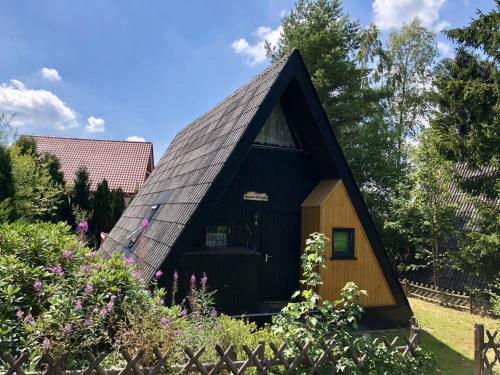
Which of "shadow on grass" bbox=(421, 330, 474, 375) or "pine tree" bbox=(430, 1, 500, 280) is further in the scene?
"pine tree" bbox=(430, 1, 500, 280)

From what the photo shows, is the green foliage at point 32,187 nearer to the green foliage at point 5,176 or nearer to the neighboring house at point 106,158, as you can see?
the green foliage at point 5,176

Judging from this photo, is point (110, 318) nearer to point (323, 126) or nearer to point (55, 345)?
point (55, 345)

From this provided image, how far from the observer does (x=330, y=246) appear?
28.3ft

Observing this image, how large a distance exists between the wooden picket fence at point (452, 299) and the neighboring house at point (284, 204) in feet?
17.8

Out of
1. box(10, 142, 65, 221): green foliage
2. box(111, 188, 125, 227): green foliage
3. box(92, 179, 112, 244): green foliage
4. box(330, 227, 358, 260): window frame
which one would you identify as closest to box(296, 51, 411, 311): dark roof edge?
box(330, 227, 358, 260): window frame

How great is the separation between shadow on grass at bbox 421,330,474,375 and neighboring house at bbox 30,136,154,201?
2579cm

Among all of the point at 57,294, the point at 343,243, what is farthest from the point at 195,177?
the point at 57,294

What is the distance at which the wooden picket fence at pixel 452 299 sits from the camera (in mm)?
12943

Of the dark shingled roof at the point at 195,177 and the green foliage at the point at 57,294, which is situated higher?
the dark shingled roof at the point at 195,177

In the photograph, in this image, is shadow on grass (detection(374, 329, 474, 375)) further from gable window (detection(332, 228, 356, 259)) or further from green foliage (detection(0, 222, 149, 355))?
green foliage (detection(0, 222, 149, 355))

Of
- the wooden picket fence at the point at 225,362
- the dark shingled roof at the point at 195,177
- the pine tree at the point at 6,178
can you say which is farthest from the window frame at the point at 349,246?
the pine tree at the point at 6,178

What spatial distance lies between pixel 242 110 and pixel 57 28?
18.9ft

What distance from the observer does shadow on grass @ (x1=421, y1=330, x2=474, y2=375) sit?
22.7 feet

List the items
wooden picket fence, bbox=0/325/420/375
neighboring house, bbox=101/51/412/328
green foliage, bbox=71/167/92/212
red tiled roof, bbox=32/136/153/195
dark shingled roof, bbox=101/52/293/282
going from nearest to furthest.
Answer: wooden picket fence, bbox=0/325/420/375
dark shingled roof, bbox=101/52/293/282
neighboring house, bbox=101/51/412/328
green foliage, bbox=71/167/92/212
red tiled roof, bbox=32/136/153/195
